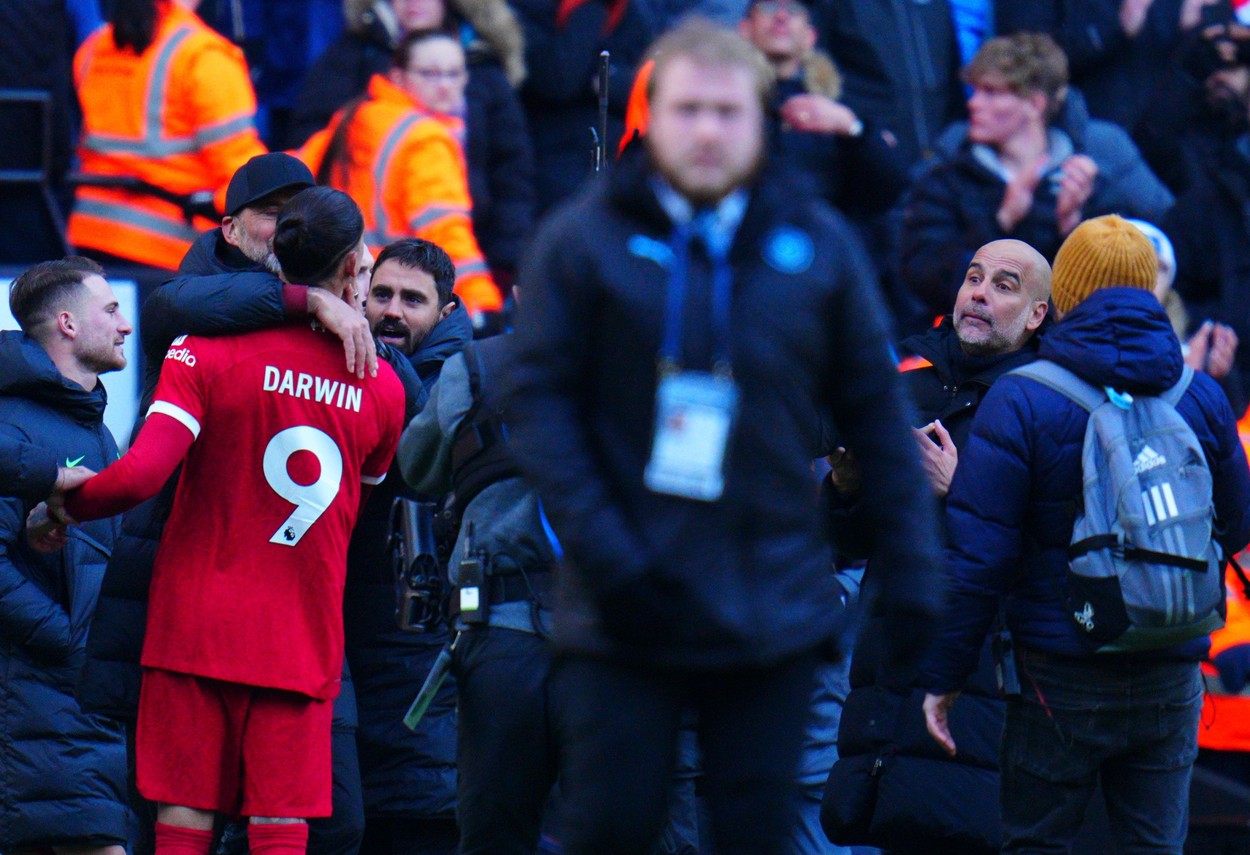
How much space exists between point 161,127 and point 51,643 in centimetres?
311

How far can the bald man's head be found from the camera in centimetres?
534

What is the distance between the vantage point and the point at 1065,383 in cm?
478

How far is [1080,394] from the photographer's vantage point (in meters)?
4.76

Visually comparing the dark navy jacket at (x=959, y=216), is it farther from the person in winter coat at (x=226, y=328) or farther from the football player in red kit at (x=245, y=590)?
the football player in red kit at (x=245, y=590)

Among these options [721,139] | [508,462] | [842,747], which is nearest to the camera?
[721,139]

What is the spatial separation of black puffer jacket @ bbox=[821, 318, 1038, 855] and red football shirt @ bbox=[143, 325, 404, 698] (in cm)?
130

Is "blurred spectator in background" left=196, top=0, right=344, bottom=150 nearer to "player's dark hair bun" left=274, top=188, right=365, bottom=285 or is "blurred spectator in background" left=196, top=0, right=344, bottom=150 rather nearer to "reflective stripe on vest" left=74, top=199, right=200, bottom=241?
"reflective stripe on vest" left=74, top=199, right=200, bottom=241

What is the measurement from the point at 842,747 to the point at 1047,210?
3.43 metres

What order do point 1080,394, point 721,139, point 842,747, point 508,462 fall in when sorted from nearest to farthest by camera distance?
point 721,139, point 508,462, point 1080,394, point 842,747

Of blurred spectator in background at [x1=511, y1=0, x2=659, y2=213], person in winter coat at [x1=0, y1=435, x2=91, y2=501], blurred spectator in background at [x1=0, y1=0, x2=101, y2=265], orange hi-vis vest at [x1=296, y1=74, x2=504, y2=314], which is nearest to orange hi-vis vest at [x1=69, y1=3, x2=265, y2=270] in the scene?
blurred spectator in background at [x1=0, y1=0, x2=101, y2=265]

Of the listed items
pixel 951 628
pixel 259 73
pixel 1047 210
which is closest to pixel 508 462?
pixel 951 628

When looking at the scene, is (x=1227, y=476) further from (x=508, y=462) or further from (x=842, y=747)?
(x=508, y=462)

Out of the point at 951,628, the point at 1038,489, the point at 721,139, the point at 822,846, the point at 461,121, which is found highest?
the point at 461,121

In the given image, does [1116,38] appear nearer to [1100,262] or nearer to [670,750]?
[1100,262]
